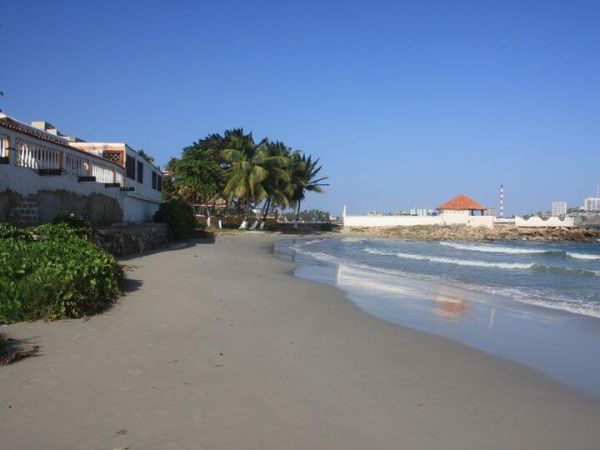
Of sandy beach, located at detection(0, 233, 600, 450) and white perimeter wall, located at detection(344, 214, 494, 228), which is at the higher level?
white perimeter wall, located at detection(344, 214, 494, 228)

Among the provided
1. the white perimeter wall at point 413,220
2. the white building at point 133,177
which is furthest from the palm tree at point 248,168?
the white perimeter wall at point 413,220

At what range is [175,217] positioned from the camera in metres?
29.3

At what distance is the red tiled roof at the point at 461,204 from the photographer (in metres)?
81.6

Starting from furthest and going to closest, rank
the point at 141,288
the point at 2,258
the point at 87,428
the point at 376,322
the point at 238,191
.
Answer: the point at 238,191
the point at 141,288
the point at 376,322
the point at 2,258
the point at 87,428

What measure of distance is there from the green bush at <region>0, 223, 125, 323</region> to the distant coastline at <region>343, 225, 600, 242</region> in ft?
186

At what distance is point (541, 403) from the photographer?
4613 millimetres

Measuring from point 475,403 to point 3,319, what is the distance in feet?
18.9

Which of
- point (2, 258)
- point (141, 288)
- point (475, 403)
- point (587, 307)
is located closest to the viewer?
point (475, 403)

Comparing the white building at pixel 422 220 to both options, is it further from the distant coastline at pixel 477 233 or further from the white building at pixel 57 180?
the white building at pixel 57 180

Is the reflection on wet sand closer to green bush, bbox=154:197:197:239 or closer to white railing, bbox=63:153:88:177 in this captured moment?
white railing, bbox=63:153:88:177

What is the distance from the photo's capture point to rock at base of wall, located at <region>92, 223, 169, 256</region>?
1496 centimetres

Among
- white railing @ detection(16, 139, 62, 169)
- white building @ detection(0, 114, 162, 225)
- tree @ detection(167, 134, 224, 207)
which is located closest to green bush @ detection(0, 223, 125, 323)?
white building @ detection(0, 114, 162, 225)

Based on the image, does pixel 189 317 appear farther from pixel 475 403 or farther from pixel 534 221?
pixel 534 221

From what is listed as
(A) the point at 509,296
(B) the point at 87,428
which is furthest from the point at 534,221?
(B) the point at 87,428
